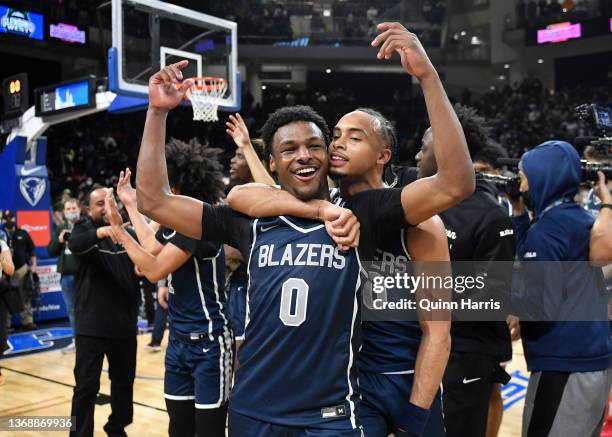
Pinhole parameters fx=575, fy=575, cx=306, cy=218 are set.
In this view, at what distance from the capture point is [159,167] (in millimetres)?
2197

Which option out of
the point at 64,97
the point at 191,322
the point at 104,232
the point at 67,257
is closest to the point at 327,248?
the point at 191,322

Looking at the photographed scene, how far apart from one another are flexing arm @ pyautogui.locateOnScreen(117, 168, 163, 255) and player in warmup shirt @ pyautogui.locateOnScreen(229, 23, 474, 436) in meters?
1.19

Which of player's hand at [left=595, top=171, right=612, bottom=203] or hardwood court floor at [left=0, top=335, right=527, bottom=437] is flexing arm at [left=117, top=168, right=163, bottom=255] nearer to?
hardwood court floor at [left=0, top=335, right=527, bottom=437]

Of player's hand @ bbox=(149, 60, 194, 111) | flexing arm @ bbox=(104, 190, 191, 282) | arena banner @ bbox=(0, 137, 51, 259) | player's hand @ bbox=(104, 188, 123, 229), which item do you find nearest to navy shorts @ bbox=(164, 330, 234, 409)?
flexing arm @ bbox=(104, 190, 191, 282)

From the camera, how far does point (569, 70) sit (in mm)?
22203

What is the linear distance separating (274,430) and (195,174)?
214cm

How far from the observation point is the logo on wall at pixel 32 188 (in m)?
9.21

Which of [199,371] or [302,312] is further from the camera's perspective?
[199,371]

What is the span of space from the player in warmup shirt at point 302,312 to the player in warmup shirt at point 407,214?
9 centimetres

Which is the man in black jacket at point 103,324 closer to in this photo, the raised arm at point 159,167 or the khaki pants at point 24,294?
the raised arm at point 159,167

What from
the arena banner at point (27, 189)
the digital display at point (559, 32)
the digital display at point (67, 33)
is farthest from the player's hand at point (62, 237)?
the digital display at point (559, 32)

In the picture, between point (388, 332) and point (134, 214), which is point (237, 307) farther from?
point (388, 332)

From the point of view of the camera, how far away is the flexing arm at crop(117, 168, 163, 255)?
10.3 feet

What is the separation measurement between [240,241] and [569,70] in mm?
23316
